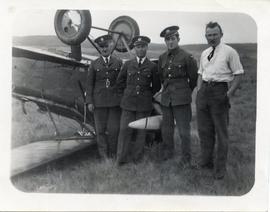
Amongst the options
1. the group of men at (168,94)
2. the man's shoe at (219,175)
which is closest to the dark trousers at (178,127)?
the group of men at (168,94)

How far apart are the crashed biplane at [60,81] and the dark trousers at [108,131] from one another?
41 millimetres

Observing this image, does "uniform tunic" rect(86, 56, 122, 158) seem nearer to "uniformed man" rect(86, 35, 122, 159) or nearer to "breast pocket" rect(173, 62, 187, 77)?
"uniformed man" rect(86, 35, 122, 159)

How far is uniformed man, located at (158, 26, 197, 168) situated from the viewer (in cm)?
211

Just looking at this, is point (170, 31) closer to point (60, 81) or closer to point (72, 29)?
point (72, 29)

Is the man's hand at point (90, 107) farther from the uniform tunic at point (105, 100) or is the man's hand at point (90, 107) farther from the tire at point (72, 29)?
the tire at point (72, 29)

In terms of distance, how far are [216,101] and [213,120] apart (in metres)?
0.08

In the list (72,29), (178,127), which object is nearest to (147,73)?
(178,127)

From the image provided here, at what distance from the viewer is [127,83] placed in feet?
7.17

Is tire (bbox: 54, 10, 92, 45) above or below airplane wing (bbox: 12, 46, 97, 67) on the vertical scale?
above

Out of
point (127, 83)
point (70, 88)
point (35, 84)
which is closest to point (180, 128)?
point (127, 83)

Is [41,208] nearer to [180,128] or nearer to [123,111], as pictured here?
[123,111]

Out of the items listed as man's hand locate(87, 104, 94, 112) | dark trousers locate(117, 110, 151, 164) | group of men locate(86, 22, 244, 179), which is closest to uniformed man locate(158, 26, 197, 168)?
group of men locate(86, 22, 244, 179)

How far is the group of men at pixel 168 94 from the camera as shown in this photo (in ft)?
6.80

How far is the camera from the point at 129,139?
2154 mm
